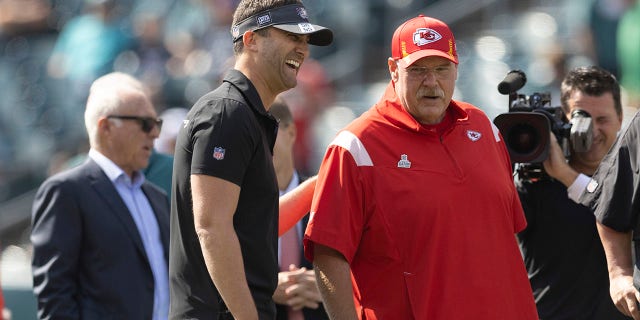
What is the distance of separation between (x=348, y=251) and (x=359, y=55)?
7056 millimetres

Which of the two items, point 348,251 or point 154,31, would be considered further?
point 154,31

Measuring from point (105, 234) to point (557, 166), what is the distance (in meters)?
2.14

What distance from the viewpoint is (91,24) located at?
11.8 meters

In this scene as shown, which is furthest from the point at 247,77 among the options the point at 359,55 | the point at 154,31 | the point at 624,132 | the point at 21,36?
the point at 21,36

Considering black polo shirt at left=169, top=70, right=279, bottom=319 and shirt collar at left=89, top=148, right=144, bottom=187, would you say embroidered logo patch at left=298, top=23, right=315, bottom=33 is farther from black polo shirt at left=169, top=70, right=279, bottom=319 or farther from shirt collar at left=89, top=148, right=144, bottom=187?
shirt collar at left=89, top=148, right=144, bottom=187

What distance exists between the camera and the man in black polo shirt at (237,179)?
3.71 metres

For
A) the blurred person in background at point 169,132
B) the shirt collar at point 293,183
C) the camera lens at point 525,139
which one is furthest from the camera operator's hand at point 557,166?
the blurred person in background at point 169,132

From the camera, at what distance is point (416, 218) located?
4.15 m

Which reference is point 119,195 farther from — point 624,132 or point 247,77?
point 624,132

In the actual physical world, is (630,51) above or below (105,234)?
above

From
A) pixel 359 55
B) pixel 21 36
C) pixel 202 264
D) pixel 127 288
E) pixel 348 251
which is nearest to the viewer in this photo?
pixel 202 264

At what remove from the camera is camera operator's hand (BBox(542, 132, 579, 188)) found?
16.9 ft

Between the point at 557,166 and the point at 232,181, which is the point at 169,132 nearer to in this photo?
the point at 557,166

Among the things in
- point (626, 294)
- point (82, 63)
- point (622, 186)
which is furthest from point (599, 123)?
point (82, 63)
